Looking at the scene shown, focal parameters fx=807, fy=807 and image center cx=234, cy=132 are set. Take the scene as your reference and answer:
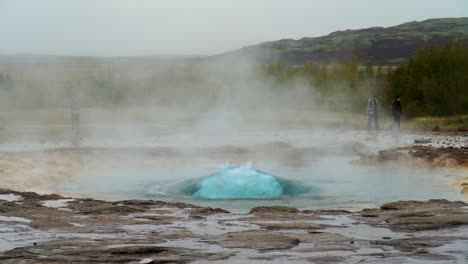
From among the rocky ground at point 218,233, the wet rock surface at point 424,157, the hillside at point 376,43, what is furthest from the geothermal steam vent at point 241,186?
the hillside at point 376,43

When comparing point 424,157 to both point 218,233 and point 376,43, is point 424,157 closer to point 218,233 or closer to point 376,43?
point 218,233

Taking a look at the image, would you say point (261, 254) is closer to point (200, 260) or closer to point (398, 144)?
point (200, 260)

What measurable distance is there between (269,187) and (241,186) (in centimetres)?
50

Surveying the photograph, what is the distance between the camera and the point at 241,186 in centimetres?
1441

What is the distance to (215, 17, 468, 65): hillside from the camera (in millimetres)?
127562

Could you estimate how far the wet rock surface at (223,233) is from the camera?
24.8 feet

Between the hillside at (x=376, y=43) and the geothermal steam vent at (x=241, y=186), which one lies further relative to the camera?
the hillside at (x=376, y=43)

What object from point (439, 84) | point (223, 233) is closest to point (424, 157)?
point (223, 233)

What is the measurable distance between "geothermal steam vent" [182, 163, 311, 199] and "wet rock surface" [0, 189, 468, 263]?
98.3 inches

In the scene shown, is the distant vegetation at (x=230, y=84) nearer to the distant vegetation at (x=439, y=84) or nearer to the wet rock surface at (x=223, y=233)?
the distant vegetation at (x=439, y=84)

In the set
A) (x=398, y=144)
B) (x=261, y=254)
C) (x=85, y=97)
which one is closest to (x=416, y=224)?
(x=261, y=254)

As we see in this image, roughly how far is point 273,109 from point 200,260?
35.5 metres

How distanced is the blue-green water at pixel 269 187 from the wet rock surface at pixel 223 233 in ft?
6.05

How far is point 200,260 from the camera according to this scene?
24.3ft
